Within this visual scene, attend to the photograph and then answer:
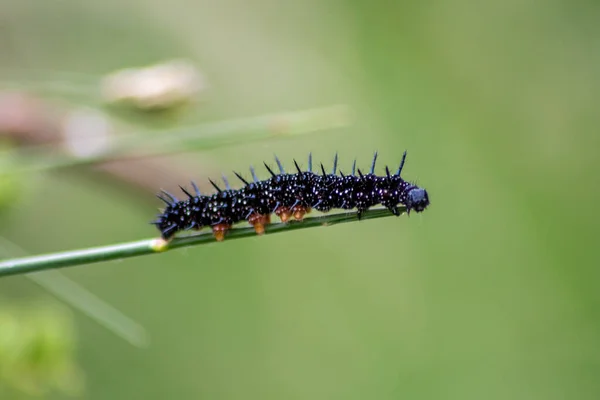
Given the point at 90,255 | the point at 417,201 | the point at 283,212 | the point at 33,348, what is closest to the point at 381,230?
the point at 283,212

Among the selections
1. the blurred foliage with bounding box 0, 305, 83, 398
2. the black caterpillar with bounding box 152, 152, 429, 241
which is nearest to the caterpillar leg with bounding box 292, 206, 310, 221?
the black caterpillar with bounding box 152, 152, 429, 241

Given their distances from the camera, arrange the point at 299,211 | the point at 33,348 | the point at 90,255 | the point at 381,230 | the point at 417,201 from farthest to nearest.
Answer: the point at 381,230 → the point at 299,211 → the point at 417,201 → the point at 33,348 → the point at 90,255

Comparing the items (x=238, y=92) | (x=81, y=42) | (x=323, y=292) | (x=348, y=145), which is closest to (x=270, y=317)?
(x=323, y=292)

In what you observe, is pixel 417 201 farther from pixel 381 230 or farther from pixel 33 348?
pixel 381 230

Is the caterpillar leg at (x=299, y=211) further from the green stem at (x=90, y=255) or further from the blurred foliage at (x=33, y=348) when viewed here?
the blurred foliage at (x=33, y=348)

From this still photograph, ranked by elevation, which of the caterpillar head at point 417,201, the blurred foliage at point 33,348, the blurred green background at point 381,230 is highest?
the blurred green background at point 381,230

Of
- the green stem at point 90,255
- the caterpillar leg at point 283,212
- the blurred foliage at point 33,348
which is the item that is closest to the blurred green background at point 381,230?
the caterpillar leg at point 283,212
